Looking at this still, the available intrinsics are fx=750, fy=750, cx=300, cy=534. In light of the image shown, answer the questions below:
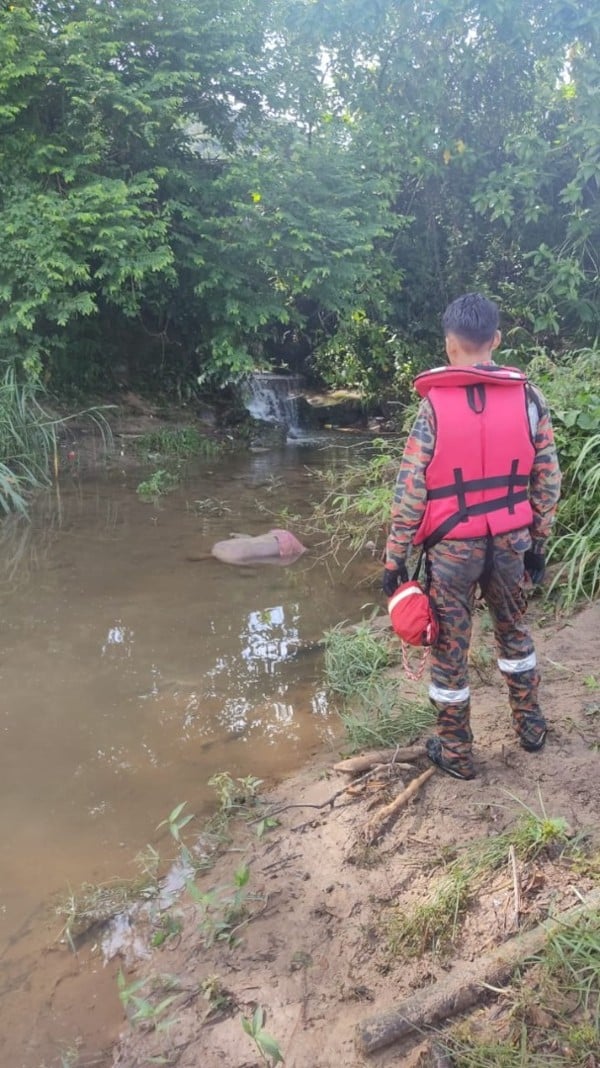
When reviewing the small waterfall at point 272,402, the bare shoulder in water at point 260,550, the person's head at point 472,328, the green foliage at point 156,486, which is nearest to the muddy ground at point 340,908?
the person's head at point 472,328

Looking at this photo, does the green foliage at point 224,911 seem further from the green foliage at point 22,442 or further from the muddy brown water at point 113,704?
the green foliage at point 22,442

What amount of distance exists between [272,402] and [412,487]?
40.8ft

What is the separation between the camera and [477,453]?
2.64m

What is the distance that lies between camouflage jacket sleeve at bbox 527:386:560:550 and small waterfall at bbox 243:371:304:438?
11187 mm

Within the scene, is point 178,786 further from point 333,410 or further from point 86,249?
point 333,410

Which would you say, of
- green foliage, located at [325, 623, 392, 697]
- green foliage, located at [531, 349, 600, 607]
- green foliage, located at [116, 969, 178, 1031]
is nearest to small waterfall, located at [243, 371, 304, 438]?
green foliage, located at [531, 349, 600, 607]

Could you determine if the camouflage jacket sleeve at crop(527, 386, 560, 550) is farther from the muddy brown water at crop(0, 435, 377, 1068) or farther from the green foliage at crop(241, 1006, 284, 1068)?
the green foliage at crop(241, 1006, 284, 1068)

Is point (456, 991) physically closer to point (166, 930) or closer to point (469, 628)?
point (166, 930)

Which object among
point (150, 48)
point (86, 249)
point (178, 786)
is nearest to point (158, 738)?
point (178, 786)

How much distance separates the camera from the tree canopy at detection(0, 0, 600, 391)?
30.5 ft

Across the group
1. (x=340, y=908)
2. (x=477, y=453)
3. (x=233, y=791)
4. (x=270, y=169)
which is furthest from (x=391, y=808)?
(x=270, y=169)

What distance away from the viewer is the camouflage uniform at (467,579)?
107 inches

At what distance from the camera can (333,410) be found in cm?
1515

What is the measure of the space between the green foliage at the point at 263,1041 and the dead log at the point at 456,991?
0.21 m
